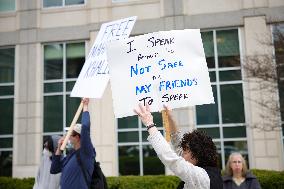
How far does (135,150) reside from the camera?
13.7 metres

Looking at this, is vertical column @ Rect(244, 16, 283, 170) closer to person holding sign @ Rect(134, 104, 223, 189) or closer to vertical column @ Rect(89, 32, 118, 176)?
vertical column @ Rect(89, 32, 118, 176)

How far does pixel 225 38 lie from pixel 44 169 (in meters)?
9.86

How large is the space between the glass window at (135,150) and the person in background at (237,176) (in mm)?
7673

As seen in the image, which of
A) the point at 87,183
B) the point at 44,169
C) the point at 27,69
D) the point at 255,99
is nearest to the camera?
the point at 87,183

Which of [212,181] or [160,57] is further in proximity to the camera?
[160,57]

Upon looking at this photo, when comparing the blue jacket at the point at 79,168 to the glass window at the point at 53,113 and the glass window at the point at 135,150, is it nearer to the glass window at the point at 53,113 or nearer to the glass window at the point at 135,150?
the glass window at the point at 135,150

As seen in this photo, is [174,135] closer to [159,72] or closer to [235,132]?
[159,72]

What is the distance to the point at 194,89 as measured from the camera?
12.0 feet

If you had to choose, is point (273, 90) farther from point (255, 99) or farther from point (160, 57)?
point (160, 57)

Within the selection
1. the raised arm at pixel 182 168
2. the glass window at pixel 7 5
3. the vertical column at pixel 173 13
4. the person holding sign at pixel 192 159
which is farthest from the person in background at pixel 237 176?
the glass window at pixel 7 5

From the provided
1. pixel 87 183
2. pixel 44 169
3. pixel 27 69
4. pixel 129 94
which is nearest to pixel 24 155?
pixel 27 69

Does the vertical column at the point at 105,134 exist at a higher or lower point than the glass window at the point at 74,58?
lower

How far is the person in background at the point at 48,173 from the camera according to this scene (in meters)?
5.33

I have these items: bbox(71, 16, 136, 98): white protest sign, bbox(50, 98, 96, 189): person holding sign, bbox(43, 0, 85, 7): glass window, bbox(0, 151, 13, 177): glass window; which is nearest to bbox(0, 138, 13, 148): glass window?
bbox(0, 151, 13, 177): glass window
